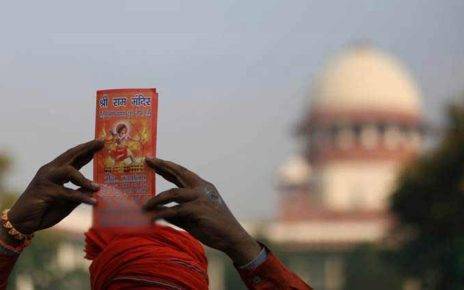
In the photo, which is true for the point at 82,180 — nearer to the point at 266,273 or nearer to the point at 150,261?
the point at 150,261

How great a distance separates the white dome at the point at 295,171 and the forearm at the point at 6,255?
49980 mm

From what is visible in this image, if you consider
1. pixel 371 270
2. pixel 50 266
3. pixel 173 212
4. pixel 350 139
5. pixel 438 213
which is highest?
pixel 173 212

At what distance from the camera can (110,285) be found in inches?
92.1

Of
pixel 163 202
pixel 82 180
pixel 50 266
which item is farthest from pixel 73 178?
pixel 50 266

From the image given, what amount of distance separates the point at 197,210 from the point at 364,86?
53461 millimetres

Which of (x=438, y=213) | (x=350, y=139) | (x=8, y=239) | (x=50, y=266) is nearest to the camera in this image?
(x=8, y=239)

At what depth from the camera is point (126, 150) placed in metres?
2.31

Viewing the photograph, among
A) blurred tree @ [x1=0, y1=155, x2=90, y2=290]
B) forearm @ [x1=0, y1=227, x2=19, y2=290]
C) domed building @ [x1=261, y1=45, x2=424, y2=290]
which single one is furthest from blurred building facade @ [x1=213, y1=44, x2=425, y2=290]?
forearm @ [x1=0, y1=227, x2=19, y2=290]

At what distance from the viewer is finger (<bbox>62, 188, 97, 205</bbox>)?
229 cm

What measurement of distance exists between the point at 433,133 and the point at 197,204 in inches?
1158

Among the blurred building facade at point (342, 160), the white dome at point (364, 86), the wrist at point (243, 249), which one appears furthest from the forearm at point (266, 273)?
the white dome at point (364, 86)

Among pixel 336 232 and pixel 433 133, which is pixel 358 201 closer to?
pixel 336 232

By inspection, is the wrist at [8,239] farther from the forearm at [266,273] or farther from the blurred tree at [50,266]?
the blurred tree at [50,266]

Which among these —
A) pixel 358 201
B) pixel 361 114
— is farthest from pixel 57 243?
pixel 361 114
